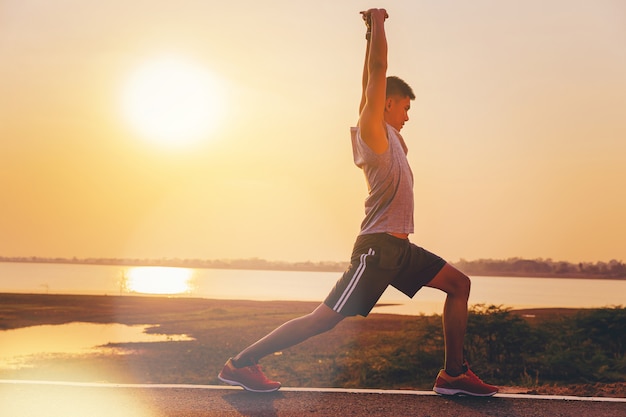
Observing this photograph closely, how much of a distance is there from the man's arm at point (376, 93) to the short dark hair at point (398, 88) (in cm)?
28

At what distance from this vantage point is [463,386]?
499cm

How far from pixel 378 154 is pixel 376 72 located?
524mm

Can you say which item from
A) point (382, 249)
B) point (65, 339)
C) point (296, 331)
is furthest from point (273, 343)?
point (65, 339)

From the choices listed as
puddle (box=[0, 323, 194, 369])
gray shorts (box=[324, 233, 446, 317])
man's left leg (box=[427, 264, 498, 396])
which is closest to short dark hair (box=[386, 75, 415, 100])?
gray shorts (box=[324, 233, 446, 317])

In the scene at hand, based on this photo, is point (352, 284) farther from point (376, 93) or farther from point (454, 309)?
point (376, 93)

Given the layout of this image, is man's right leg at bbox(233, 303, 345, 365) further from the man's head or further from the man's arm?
the man's head

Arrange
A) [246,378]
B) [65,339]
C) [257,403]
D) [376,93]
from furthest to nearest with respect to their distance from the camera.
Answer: [65,339] → [246,378] → [257,403] → [376,93]

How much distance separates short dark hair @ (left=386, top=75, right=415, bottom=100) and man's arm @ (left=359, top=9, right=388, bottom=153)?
0.92 ft

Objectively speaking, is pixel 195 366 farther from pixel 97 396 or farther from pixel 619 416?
pixel 619 416

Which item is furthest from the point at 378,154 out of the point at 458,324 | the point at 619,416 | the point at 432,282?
the point at 619,416

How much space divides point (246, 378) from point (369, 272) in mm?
1214

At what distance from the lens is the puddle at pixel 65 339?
21094mm

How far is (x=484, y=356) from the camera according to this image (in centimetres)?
1562

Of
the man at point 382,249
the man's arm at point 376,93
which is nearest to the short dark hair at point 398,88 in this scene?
the man at point 382,249
